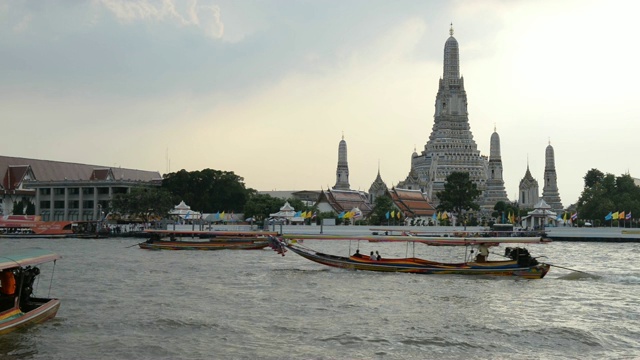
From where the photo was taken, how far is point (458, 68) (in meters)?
117

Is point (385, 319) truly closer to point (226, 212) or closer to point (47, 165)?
point (226, 212)

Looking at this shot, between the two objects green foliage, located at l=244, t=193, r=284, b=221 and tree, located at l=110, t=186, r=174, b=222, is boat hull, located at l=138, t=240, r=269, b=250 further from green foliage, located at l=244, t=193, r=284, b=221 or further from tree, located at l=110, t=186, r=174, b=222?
tree, located at l=110, t=186, r=174, b=222

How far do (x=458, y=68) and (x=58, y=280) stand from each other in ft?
321

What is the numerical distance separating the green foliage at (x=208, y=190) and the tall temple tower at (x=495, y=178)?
44.8 metres

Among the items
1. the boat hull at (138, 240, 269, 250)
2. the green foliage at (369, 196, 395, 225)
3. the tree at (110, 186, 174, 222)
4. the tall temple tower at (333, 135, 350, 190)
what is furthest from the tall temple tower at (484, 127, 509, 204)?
the boat hull at (138, 240, 269, 250)

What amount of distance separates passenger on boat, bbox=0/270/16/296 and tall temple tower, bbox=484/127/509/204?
101m

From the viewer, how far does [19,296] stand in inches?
652

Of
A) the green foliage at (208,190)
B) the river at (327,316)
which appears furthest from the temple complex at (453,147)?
the river at (327,316)

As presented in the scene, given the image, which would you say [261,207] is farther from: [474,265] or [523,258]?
[523,258]

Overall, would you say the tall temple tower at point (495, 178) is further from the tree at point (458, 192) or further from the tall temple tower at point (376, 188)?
the tree at point (458, 192)

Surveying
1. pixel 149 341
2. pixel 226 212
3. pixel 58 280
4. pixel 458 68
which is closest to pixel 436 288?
pixel 149 341

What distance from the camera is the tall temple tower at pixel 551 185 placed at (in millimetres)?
115250

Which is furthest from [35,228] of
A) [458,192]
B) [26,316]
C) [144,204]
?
[26,316]

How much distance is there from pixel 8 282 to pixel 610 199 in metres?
66.9
